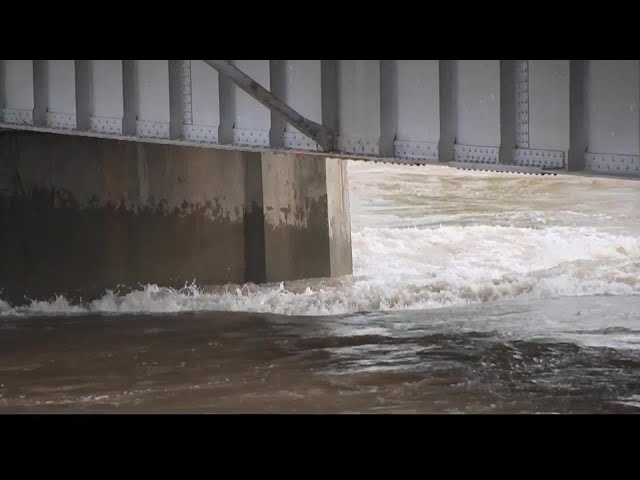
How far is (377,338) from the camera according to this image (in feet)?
43.8

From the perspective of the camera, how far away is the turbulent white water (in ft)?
57.3

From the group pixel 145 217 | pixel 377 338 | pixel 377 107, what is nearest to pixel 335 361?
pixel 377 338

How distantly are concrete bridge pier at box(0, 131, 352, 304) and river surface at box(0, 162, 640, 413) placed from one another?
0.42m

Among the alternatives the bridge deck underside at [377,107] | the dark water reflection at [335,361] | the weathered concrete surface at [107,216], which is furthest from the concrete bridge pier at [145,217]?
the bridge deck underside at [377,107]

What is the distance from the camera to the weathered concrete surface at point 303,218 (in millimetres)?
19750

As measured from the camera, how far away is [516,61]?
10758mm

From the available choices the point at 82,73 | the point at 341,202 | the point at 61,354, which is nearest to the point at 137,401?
the point at 61,354

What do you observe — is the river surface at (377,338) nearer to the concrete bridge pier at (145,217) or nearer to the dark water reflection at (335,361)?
the dark water reflection at (335,361)

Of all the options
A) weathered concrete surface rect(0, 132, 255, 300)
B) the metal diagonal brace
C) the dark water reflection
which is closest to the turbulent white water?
weathered concrete surface rect(0, 132, 255, 300)

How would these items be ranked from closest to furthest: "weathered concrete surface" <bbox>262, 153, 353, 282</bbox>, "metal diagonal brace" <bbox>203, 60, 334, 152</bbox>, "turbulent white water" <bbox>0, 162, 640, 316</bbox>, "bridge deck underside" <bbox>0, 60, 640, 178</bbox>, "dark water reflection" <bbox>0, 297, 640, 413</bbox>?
"dark water reflection" <bbox>0, 297, 640, 413</bbox> < "bridge deck underside" <bbox>0, 60, 640, 178</bbox> < "metal diagonal brace" <bbox>203, 60, 334, 152</bbox> < "turbulent white water" <bbox>0, 162, 640, 316</bbox> < "weathered concrete surface" <bbox>262, 153, 353, 282</bbox>

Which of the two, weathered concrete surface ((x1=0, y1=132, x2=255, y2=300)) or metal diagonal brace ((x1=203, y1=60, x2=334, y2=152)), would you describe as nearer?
metal diagonal brace ((x1=203, y1=60, x2=334, y2=152))

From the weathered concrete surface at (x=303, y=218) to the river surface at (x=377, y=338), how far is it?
48 cm

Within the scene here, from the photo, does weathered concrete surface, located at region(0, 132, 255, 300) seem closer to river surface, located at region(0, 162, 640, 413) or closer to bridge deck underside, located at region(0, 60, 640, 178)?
river surface, located at region(0, 162, 640, 413)
